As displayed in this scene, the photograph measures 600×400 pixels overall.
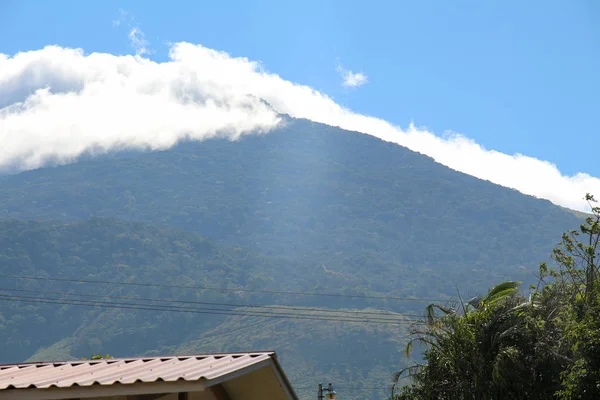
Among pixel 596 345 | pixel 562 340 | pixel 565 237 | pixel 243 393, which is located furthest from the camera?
pixel 565 237

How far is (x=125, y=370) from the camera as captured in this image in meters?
9.03

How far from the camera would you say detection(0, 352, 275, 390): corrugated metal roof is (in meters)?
8.33

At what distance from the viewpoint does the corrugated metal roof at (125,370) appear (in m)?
8.33

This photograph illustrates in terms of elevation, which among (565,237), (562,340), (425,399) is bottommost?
(425,399)

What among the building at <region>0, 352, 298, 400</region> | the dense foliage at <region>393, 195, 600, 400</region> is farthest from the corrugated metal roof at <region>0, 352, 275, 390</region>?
the dense foliage at <region>393, 195, 600, 400</region>

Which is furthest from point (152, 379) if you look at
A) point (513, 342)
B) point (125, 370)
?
point (513, 342)

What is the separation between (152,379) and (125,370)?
83cm

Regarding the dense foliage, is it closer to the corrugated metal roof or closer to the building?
the building

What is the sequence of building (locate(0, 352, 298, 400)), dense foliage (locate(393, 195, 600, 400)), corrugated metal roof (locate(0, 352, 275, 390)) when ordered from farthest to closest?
1. dense foliage (locate(393, 195, 600, 400))
2. corrugated metal roof (locate(0, 352, 275, 390))
3. building (locate(0, 352, 298, 400))

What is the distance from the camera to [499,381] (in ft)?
86.6

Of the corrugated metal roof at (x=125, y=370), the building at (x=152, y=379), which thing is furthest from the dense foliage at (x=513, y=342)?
the corrugated metal roof at (x=125, y=370)

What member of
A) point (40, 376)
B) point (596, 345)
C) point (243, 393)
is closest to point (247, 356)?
point (243, 393)

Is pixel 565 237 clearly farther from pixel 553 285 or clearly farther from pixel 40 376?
pixel 40 376

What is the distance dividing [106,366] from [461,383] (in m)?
20.7
